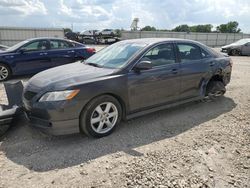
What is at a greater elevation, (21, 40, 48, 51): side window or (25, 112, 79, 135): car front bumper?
(21, 40, 48, 51): side window

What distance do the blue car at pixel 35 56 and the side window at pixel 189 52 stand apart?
17.2ft

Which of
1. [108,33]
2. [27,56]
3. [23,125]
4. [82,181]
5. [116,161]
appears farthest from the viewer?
[108,33]

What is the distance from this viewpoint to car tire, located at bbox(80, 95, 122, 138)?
11.5 feet

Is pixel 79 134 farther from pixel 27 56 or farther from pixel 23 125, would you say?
pixel 27 56

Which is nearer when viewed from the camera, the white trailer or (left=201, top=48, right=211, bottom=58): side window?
(left=201, top=48, right=211, bottom=58): side window

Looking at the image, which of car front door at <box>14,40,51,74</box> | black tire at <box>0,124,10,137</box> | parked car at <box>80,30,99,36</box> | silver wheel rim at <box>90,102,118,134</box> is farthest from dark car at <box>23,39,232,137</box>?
parked car at <box>80,30,99,36</box>

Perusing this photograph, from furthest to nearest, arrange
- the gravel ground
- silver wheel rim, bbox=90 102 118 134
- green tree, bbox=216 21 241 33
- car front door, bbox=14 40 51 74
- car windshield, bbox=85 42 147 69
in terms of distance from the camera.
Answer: green tree, bbox=216 21 241 33 → car front door, bbox=14 40 51 74 → car windshield, bbox=85 42 147 69 → silver wheel rim, bbox=90 102 118 134 → the gravel ground

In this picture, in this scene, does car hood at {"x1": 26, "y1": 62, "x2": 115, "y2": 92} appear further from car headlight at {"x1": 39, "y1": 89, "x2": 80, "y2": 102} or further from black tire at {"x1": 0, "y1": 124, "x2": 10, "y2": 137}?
black tire at {"x1": 0, "y1": 124, "x2": 10, "y2": 137}

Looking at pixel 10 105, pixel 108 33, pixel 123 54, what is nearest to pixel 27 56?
pixel 10 105

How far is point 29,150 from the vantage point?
133 inches

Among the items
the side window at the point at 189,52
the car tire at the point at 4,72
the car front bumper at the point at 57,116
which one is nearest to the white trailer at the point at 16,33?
the car tire at the point at 4,72

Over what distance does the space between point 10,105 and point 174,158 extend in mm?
3257

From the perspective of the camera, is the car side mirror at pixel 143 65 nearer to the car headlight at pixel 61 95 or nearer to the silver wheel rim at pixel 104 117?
the silver wheel rim at pixel 104 117

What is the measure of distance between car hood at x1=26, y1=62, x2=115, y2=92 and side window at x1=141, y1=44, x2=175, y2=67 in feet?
2.66
